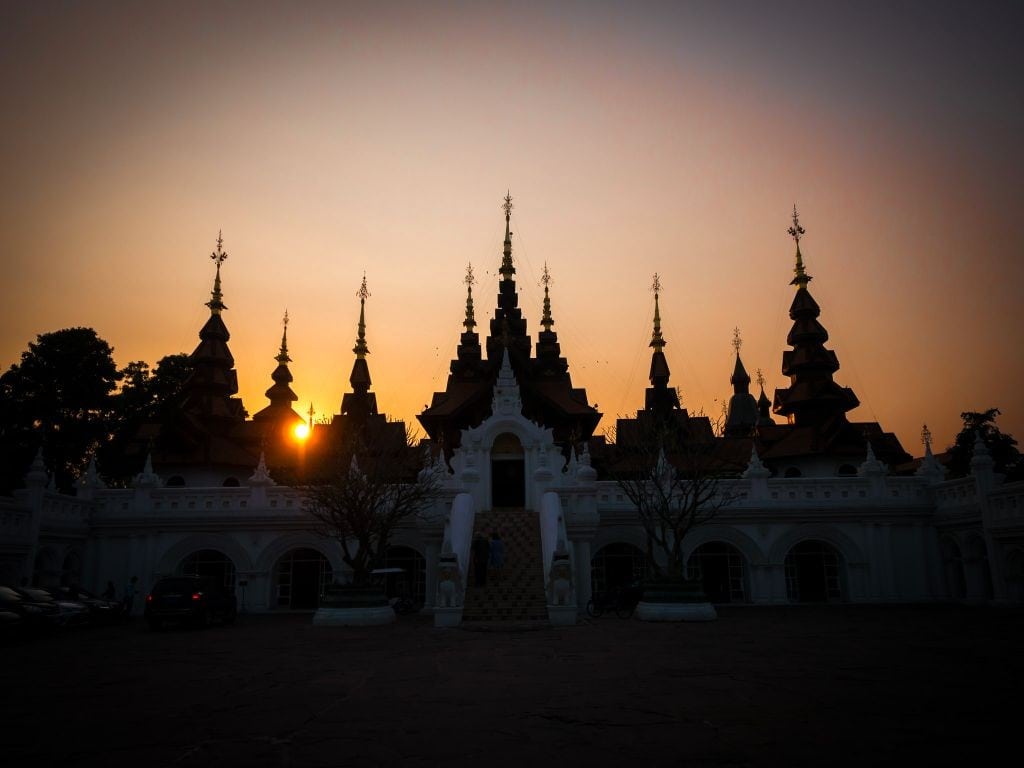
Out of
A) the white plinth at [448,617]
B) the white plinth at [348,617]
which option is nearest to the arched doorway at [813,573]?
the white plinth at [448,617]

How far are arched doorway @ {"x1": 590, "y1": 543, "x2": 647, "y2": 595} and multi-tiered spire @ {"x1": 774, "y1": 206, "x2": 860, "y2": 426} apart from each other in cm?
2239

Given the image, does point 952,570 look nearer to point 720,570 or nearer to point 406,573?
point 720,570

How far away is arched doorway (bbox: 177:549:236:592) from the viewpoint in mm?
29231

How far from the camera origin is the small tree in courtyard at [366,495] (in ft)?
76.0

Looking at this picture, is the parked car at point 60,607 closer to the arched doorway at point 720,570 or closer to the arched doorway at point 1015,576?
the arched doorway at point 720,570

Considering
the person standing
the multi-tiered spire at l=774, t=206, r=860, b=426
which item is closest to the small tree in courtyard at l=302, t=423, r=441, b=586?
the person standing

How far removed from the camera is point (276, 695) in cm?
992

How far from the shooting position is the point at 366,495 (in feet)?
76.3

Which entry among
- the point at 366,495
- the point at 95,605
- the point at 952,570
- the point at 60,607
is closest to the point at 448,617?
the point at 366,495

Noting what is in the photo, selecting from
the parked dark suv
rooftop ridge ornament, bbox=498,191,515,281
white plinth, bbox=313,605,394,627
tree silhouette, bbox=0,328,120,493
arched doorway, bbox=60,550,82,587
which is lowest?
white plinth, bbox=313,605,394,627

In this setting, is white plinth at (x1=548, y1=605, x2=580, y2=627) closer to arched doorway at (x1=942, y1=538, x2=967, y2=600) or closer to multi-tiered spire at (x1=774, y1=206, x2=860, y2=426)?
arched doorway at (x1=942, y1=538, x2=967, y2=600)

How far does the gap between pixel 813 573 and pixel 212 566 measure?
24.3 metres

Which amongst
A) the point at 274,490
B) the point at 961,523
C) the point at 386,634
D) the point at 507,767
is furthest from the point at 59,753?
the point at 961,523

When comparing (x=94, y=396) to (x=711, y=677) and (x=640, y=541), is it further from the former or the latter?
(x=711, y=677)
